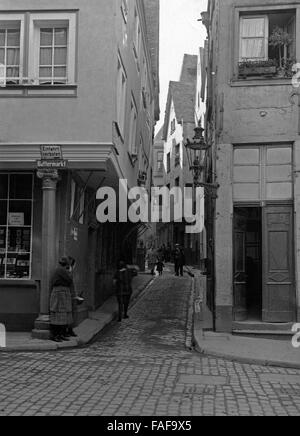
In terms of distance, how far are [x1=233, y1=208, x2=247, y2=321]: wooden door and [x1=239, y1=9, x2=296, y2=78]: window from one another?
320cm

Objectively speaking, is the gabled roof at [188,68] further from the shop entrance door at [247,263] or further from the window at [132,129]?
the shop entrance door at [247,263]

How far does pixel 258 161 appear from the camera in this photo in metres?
12.5

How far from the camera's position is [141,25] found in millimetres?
19891

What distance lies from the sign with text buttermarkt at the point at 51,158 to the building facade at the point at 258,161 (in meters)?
3.37

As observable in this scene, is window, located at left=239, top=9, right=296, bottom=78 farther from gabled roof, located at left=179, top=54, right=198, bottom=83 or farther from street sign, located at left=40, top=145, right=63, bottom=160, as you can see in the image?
gabled roof, located at left=179, top=54, right=198, bottom=83

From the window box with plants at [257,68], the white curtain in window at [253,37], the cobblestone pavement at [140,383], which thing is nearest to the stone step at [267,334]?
the cobblestone pavement at [140,383]

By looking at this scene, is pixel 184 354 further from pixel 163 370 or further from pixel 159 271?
pixel 159 271

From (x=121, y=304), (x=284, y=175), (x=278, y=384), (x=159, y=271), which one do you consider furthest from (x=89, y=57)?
(x=159, y=271)

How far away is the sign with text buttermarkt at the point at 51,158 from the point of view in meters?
11.7

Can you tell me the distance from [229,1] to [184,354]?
7715 millimetres

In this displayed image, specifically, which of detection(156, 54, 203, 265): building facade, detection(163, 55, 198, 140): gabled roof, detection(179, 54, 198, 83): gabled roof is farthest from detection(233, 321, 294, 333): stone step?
detection(179, 54, 198, 83): gabled roof

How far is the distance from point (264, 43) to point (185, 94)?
3638 cm

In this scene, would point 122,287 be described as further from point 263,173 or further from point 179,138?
point 179,138

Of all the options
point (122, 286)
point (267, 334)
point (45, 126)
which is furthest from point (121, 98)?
point (267, 334)
